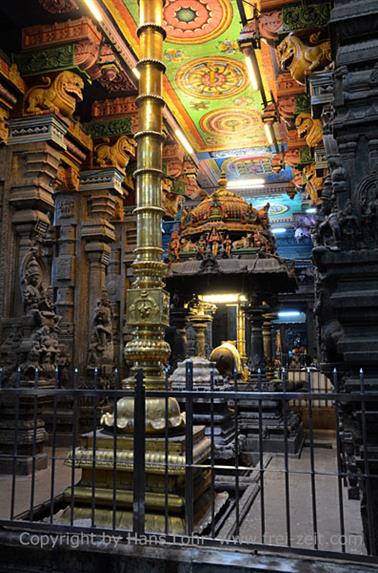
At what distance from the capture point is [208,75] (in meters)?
8.93

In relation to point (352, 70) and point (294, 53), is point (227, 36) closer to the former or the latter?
point (294, 53)

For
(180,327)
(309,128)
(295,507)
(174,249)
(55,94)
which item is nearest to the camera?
(295,507)

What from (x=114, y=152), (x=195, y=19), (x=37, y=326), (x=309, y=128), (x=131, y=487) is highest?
(x=195, y=19)

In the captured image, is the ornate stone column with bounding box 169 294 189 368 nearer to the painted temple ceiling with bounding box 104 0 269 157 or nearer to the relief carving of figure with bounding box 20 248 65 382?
the relief carving of figure with bounding box 20 248 65 382

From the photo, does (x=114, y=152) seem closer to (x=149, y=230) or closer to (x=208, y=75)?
(x=208, y=75)

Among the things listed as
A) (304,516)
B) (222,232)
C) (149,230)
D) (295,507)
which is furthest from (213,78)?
(304,516)

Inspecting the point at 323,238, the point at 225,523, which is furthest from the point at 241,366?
the point at 323,238

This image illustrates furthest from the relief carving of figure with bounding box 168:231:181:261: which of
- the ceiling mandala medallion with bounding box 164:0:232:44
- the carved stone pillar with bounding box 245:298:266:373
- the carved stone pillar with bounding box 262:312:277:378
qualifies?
the ceiling mandala medallion with bounding box 164:0:232:44

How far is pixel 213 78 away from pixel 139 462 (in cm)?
809

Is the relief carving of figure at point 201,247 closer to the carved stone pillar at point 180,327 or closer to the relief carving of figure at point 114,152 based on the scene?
the carved stone pillar at point 180,327

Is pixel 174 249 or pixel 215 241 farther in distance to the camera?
pixel 174 249

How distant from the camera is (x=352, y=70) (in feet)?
10.6

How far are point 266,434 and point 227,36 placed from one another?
6.42 metres

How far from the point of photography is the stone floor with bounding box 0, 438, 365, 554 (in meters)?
3.15
